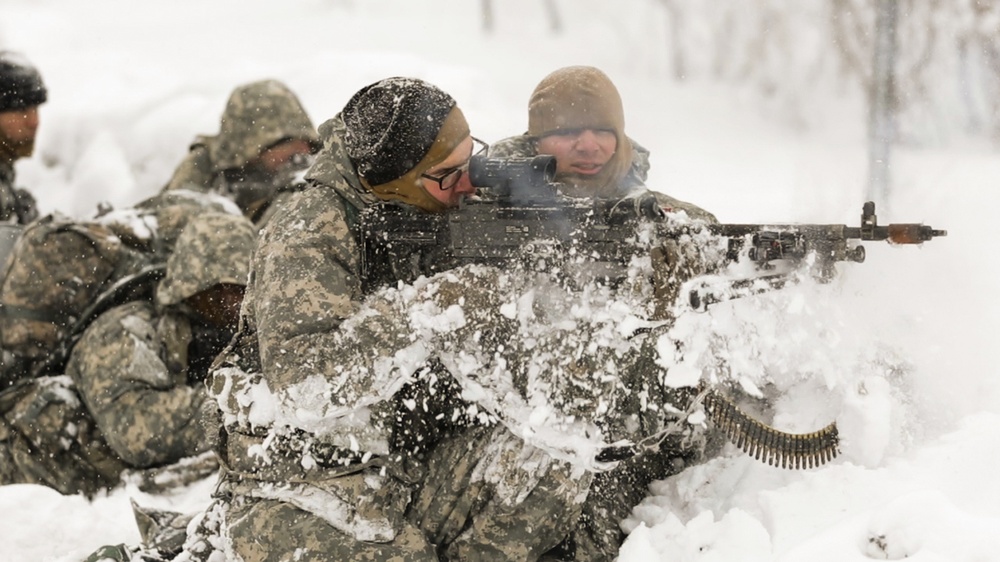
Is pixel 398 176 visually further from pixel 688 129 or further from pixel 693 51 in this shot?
pixel 693 51

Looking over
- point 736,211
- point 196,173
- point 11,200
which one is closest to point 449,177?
point 736,211

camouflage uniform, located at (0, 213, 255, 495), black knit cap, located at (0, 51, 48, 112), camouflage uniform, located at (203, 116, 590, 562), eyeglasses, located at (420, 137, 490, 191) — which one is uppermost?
eyeglasses, located at (420, 137, 490, 191)

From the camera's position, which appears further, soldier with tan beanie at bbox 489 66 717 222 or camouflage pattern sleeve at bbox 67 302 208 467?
camouflage pattern sleeve at bbox 67 302 208 467

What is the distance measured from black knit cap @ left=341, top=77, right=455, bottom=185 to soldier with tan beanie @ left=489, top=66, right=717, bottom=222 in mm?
779

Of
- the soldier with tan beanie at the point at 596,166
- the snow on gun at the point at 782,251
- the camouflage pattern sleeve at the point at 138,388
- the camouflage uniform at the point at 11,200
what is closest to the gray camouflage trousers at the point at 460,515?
the soldier with tan beanie at the point at 596,166

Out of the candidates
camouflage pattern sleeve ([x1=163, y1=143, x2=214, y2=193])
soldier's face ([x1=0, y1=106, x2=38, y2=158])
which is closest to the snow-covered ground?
soldier's face ([x1=0, y1=106, x2=38, y2=158])

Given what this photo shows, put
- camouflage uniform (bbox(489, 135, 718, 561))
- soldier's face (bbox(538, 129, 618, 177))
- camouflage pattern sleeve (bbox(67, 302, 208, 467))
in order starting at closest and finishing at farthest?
camouflage uniform (bbox(489, 135, 718, 561)) → soldier's face (bbox(538, 129, 618, 177)) → camouflage pattern sleeve (bbox(67, 302, 208, 467))

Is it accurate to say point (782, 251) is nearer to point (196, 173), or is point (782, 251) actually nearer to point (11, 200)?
point (196, 173)

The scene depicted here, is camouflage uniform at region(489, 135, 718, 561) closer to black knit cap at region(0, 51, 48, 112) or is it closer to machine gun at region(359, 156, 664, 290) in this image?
machine gun at region(359, 156, 664, 290)

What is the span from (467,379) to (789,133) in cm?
602

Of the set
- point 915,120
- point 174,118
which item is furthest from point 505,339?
point 174,118

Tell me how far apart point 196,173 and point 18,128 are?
1.05 metres

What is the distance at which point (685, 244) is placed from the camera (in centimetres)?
298

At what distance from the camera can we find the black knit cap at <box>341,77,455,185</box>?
9.60 feet
